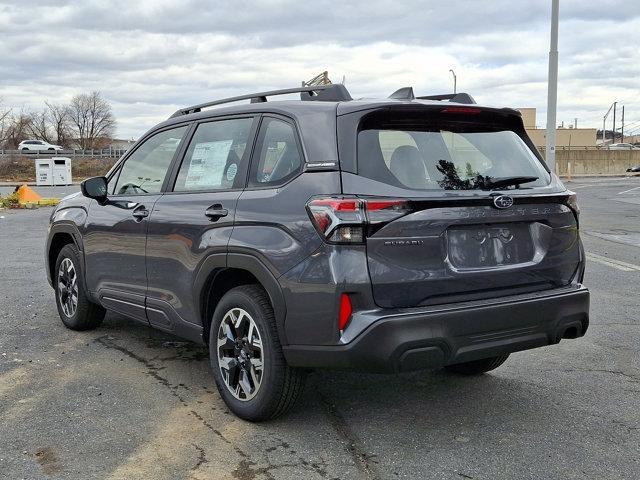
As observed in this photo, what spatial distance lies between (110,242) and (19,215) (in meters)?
15.2

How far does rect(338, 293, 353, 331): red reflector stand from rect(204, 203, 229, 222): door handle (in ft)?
3.36

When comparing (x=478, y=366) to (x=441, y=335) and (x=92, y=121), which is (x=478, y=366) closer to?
(x=441, y=335)

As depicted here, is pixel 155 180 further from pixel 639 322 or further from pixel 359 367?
pixel 639 322

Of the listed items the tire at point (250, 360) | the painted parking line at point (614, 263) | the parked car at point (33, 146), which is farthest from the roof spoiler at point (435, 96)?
the parked car at point (33, 146)

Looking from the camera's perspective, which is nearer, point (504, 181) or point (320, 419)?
point (504, 181)

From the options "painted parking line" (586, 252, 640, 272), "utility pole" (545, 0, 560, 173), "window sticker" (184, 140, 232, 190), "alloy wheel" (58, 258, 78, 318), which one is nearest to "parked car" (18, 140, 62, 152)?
"utility pole" (545, 0, 560, 173)

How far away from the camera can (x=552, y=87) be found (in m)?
18.3

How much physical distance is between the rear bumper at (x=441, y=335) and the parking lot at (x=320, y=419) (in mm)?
480

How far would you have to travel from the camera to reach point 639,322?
20.9 feet

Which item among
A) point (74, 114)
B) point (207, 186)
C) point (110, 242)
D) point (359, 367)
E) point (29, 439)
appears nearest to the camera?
point (359, 367)

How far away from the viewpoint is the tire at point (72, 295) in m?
5.89

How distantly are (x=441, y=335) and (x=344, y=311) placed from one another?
0.49 metres

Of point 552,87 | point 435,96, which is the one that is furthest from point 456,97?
point 552,87

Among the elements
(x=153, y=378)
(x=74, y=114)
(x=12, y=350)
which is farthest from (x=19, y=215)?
(x=74, y=114)
